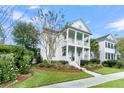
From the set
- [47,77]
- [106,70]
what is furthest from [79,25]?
[47,77]

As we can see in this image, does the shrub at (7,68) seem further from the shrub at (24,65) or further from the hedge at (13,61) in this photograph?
the shrub at (24,65)

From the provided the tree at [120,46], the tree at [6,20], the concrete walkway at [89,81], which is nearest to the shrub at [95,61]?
the concrete walkway at [89,81]

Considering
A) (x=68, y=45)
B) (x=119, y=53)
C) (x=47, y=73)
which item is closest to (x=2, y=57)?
(x=47, y=73)

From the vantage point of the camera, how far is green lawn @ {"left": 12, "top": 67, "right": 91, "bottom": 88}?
755cm

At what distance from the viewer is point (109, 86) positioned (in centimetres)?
761

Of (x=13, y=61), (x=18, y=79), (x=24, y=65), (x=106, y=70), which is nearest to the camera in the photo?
(x=18, y=79)

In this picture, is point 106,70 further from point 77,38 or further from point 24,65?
point 24,65

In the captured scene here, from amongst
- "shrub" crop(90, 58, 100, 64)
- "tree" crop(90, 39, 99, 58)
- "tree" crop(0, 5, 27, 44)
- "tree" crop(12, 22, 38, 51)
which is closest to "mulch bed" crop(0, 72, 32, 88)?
"tree" crop(12, 22, 38, 51)

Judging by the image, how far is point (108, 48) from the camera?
8172 mm

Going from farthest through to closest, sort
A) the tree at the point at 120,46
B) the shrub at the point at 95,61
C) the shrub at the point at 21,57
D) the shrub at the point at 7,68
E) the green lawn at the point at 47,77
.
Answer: the shrub at the point at 95,61 → the tree at the point at 120,46 → the shrub at the point at 21,57 → the green lawn at the point at 47,77 → the shrub at the point at 7,68

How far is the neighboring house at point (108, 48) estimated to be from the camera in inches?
315

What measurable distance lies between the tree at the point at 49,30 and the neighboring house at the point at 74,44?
14 cm

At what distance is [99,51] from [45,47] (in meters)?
1.51

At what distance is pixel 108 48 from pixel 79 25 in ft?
3.46
